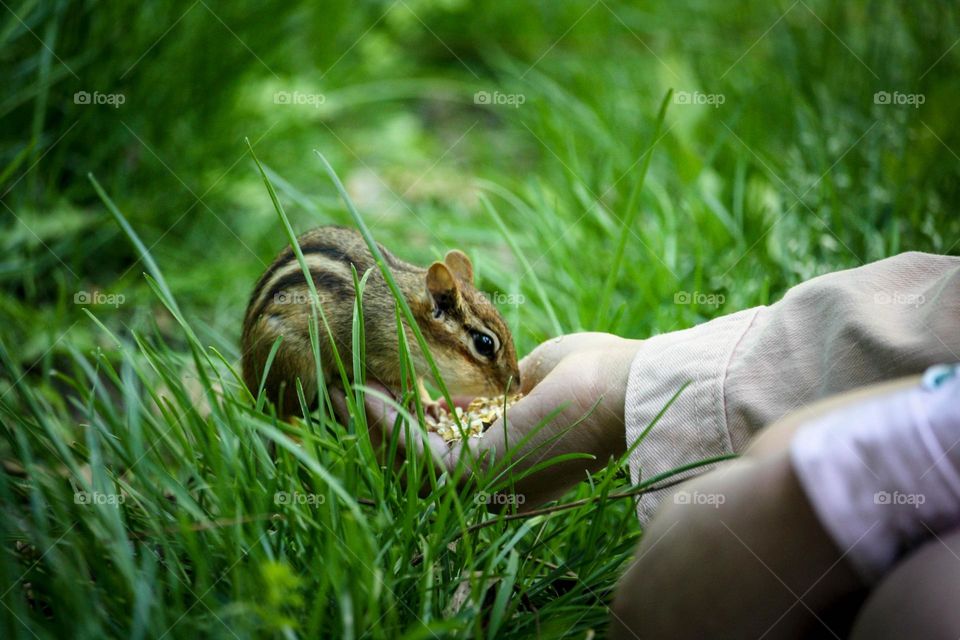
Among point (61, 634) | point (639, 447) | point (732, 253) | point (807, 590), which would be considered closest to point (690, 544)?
point (807, 590)

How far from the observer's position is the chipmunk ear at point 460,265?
3.16 metres

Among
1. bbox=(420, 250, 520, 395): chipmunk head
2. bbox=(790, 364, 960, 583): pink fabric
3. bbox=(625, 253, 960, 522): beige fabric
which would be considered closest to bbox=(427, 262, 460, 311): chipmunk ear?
bbox=(420, 250, 520, 395): chipmunk head

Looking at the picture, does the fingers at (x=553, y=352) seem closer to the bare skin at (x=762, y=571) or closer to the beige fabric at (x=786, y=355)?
the beige fabric at (x=786, y=355)

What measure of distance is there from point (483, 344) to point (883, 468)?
5.85 ft

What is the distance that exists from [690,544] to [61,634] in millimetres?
1213

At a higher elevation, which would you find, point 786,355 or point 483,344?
point 786,355

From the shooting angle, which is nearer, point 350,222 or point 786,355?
point 786,355

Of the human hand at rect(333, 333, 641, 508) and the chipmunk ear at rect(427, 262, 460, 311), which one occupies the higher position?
the chipmunk ear at rect(427, 262, 460, 311)

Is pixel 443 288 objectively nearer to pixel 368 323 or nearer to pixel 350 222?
pixel 368 323

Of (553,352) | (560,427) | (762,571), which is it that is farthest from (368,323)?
(762,571)

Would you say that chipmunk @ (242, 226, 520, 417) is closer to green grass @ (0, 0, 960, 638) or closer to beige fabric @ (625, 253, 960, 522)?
green grass @ (0, 0, 960, 638)

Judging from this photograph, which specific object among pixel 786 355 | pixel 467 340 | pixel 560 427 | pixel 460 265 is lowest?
pixel 560 427

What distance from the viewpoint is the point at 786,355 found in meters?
2.04

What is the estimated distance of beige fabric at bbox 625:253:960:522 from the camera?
1777 millimetres
